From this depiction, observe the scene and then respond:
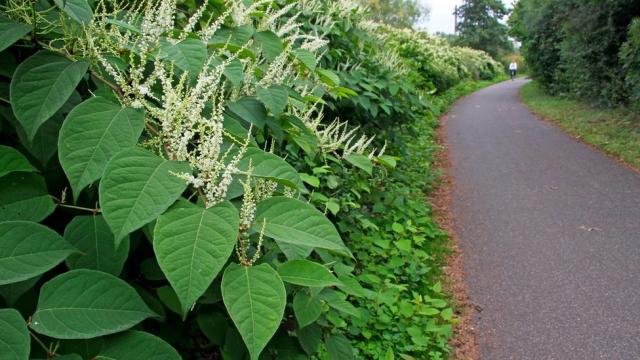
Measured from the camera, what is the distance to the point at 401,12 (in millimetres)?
43031

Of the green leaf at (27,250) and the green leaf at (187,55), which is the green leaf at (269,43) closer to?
the green leaf at (187,55)

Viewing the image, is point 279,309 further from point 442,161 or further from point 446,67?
point 446,67

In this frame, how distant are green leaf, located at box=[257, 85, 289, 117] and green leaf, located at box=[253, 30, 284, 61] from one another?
0.25 meters

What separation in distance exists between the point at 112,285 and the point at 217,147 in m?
0.34

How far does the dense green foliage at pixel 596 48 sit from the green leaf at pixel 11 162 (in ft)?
38.4

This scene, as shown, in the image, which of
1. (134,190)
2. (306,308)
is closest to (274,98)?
(306,308)

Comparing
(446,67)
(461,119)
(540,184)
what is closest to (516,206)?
(540,184)

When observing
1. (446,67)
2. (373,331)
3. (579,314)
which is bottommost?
(579,314)

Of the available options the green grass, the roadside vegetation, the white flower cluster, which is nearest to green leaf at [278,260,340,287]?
the white flower cluster

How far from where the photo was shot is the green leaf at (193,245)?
2.79 ft

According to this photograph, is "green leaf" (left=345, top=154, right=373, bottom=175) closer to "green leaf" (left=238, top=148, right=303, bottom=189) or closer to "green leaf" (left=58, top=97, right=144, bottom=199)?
"green leaf" (left=238, top=148, right=303, bottom=189)

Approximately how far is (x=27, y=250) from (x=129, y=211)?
0.63 ft

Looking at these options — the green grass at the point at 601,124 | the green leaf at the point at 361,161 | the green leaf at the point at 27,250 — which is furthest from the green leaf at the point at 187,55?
the green grass at the point at 601,124

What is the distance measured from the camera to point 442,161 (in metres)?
9.45
